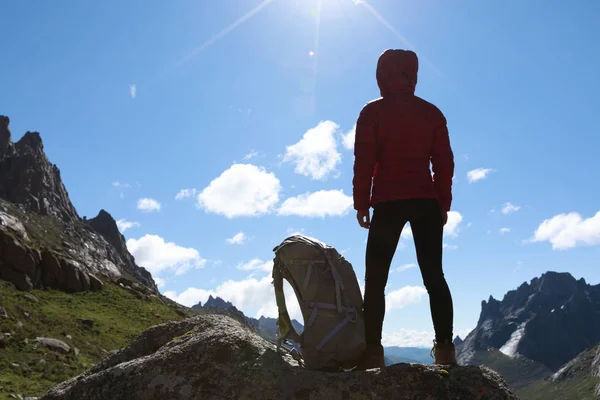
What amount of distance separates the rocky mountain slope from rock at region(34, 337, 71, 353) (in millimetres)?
22358

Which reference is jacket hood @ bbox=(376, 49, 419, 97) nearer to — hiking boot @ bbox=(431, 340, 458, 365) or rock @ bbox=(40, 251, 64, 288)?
hiking boot @ bbox=(431, 340, 458, 365)

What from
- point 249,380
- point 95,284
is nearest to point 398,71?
point 249,380

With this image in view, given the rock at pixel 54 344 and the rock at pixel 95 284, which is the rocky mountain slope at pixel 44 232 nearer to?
the rock at pixel 95 284

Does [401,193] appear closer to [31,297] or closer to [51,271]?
[31,297]

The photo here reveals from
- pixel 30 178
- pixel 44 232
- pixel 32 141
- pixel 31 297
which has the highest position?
pixel 32 141

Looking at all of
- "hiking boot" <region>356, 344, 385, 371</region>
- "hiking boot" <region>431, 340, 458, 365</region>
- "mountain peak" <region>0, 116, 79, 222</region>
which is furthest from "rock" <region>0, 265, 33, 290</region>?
"mountain peak" <region>0, 116, 79, 222</region>

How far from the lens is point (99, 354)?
3903 cm

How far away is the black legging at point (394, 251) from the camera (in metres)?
5.16

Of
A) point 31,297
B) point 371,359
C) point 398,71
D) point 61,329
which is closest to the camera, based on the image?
point 371,359

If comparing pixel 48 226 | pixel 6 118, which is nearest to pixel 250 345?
pixel 48 226

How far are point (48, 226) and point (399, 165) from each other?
14004 cm

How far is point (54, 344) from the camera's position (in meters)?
34.8

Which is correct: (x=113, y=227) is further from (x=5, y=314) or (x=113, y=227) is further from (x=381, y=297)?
(x=381, y=297)

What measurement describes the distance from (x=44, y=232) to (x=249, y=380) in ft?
415
